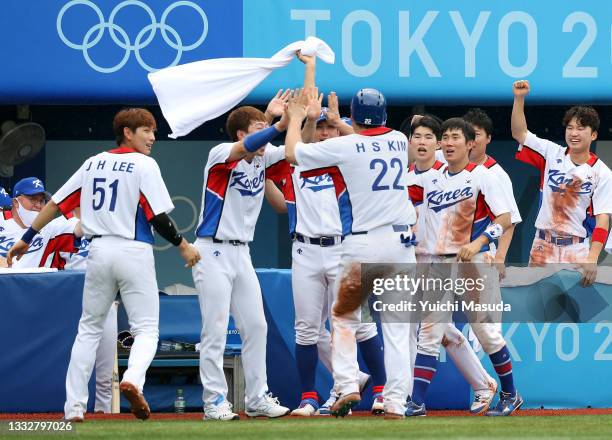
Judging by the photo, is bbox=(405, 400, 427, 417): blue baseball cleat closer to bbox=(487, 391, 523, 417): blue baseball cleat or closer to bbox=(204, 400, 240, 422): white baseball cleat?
bbox=(487, 391, 523, 417): blue baseball cleat

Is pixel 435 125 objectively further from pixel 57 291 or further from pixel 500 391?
pixel 57 291

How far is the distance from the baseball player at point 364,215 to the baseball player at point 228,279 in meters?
0.63

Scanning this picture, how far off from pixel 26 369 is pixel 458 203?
3138 millimetres

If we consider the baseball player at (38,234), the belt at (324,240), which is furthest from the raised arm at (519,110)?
the baseball player at (38,234)

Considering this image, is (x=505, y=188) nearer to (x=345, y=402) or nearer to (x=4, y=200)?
(x=345, y=402)

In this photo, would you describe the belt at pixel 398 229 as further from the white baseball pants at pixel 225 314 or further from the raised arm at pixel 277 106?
the raised arm at pixel 277 106

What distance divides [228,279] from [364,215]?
1.09 m

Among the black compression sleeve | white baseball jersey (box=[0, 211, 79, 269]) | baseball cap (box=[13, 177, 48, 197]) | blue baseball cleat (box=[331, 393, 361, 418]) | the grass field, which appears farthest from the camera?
baseball cap (box=[13, 177, 48, 197])

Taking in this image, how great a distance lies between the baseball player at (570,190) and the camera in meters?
10.0

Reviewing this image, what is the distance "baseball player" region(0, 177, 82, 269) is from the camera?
10250 mm

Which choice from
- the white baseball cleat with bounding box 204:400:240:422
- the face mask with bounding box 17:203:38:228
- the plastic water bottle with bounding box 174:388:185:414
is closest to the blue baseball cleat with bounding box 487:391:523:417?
the white baseball cleat with bounding box 204:400:240:422

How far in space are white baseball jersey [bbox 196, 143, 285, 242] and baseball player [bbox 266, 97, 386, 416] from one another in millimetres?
368

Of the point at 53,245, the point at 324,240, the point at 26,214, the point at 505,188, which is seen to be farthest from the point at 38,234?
the point at 505,188

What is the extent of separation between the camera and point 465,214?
355 inches
